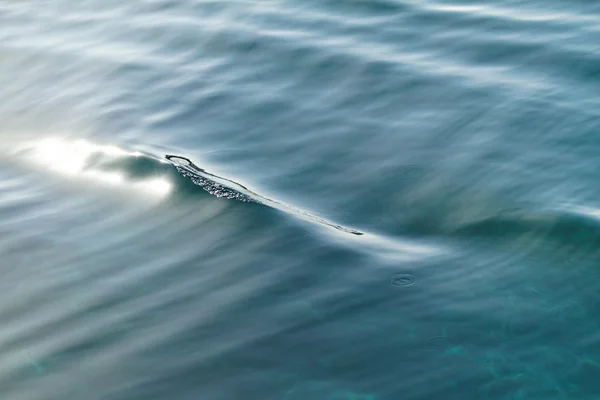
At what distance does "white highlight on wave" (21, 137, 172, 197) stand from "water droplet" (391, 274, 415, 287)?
244 cm

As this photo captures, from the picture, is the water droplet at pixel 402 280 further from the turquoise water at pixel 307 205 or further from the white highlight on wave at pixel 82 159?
the white highlight on wave at pixel 82 159

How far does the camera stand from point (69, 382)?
6125 mm

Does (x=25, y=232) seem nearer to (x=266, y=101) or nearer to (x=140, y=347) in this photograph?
(x=140, y=347)

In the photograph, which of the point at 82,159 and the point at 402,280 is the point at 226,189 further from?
the point at 402,280

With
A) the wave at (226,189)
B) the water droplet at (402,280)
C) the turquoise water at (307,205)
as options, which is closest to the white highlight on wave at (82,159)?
the turquoise water at (307,205)

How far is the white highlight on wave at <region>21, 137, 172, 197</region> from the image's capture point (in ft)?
27.2

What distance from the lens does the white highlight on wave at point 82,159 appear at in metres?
8.30

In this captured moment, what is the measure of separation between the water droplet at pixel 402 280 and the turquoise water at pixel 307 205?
1.8 inches

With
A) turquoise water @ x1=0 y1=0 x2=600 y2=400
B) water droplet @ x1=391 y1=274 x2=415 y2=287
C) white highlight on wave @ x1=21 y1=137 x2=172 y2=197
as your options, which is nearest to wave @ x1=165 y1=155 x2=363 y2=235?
turquoise water @ x1=0 y1=0 x2=600 y2=400

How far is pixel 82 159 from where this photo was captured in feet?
28.8

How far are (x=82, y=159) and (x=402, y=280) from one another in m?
3.69

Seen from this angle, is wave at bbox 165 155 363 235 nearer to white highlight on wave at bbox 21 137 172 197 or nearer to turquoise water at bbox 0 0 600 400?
turquoise water at bbox 0 0 600 400

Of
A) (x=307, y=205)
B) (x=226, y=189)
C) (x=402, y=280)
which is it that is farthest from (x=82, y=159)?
(x=402, y=280)

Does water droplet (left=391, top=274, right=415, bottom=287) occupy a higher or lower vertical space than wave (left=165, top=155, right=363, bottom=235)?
lower
